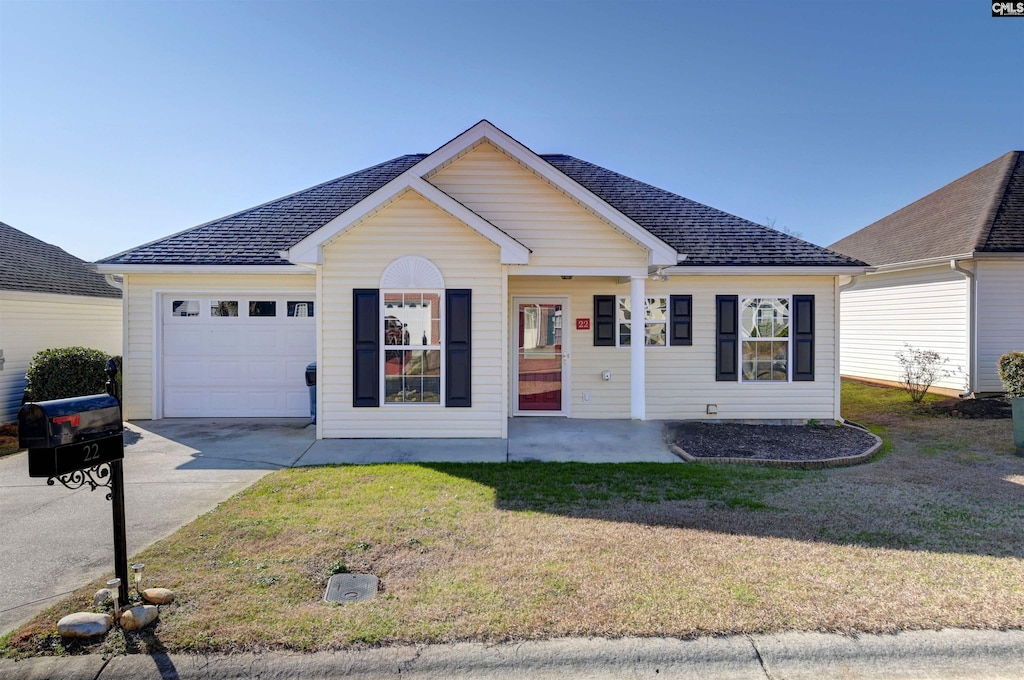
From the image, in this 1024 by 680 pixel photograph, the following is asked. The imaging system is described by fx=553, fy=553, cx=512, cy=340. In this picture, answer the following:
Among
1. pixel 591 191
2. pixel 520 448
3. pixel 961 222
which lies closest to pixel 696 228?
pixel 591 191

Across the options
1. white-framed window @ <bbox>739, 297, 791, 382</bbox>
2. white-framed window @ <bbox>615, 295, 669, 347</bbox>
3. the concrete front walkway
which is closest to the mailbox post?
the concrete front walkway

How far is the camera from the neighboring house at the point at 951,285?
1280 centimetres

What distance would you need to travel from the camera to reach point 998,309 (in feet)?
42.0

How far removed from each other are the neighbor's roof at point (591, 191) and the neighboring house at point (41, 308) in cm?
212

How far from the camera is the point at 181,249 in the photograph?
34.7ft

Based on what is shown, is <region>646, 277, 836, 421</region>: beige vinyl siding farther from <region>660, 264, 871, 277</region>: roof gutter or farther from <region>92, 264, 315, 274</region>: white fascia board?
<region>92, 264, 315, 274</region>: white fascia board

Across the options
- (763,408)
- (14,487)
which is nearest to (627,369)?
(763,408)

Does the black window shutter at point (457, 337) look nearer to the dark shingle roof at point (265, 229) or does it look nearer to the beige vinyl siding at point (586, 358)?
the beige vinyl siding at point (586, 358)

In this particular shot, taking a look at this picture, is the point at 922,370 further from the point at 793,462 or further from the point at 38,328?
the point at 38,328

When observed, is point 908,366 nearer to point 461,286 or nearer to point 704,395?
point 704,395

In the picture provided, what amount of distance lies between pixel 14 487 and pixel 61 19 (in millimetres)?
7627

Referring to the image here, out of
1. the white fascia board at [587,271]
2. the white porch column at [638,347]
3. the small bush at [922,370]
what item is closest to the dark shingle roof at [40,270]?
the white fascia board at [587,271]

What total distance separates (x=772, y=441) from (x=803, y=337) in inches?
109

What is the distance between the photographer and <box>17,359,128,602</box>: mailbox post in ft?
9.97
